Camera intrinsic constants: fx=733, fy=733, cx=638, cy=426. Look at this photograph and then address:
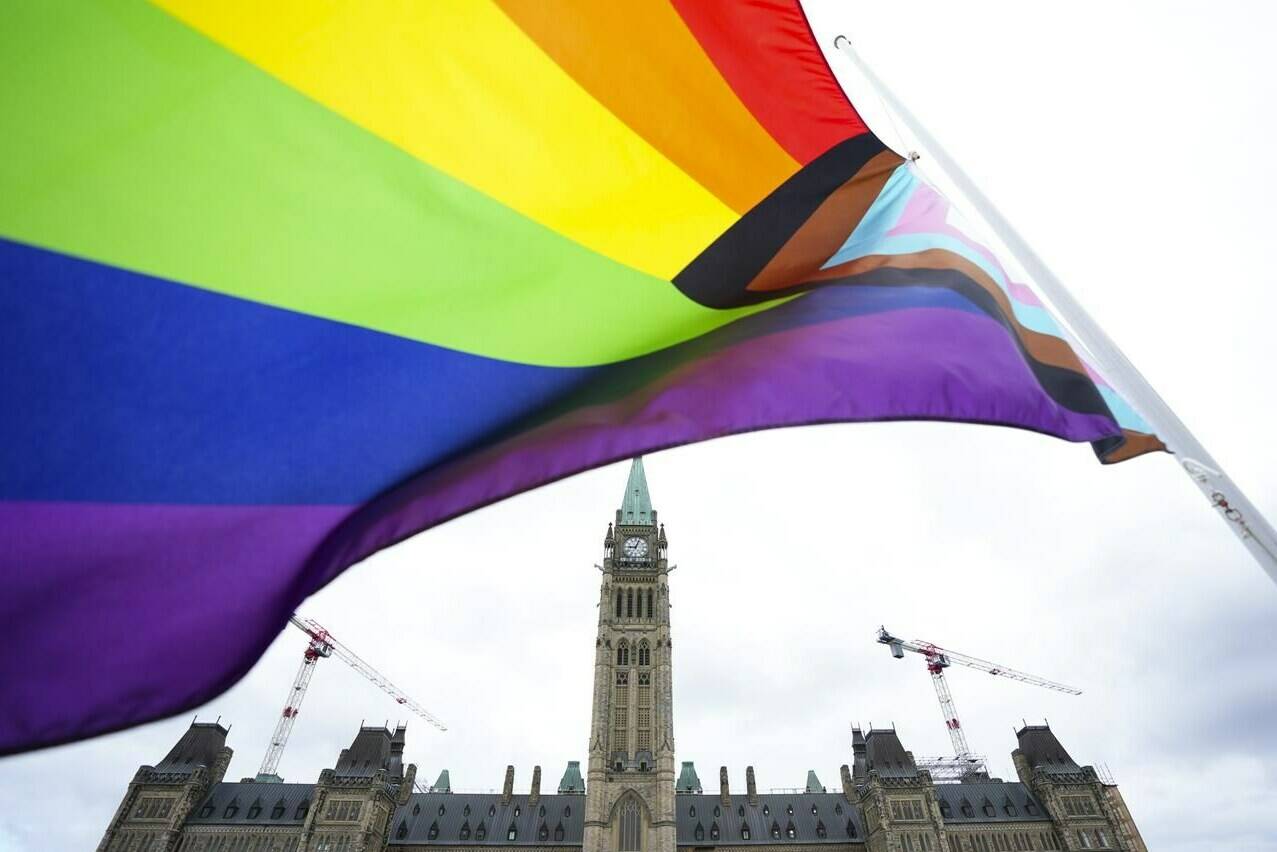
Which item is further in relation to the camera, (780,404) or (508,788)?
(508,788)

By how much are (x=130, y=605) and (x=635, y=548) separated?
79.6m

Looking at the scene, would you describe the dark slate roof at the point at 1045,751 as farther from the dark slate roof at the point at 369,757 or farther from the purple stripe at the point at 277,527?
the purple stripe at the point at 277,527

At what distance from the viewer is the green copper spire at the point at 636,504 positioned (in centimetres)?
8788

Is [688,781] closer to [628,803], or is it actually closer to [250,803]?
[628,803]

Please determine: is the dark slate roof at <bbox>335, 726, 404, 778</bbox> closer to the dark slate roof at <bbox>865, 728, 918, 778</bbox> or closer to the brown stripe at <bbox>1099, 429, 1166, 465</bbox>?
the dark slate roof at <bbox>865, 728, 918, 778</bbox>

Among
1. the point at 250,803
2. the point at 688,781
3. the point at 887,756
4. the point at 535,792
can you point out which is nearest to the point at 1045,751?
the point at 887,756

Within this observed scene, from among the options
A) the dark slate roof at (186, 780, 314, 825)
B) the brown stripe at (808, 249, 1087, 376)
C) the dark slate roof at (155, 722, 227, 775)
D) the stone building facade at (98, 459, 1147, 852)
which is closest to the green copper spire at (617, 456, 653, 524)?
the stone building facade at (98, 459, 1147, 852)

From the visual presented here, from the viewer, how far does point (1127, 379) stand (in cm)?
444

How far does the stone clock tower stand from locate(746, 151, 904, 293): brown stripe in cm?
6611

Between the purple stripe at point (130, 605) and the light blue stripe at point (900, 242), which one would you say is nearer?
the purple stripe at point (130, 605)

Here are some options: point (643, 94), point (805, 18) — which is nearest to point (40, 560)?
point (643, 94)

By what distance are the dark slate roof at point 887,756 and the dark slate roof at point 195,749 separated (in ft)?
221

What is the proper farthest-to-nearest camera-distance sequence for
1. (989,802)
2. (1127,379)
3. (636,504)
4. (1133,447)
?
(636,504), (989,802), (1133,447), (1127,379)

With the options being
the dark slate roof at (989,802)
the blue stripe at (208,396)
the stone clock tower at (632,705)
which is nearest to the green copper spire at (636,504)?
the stone clock tower at (632,705)
